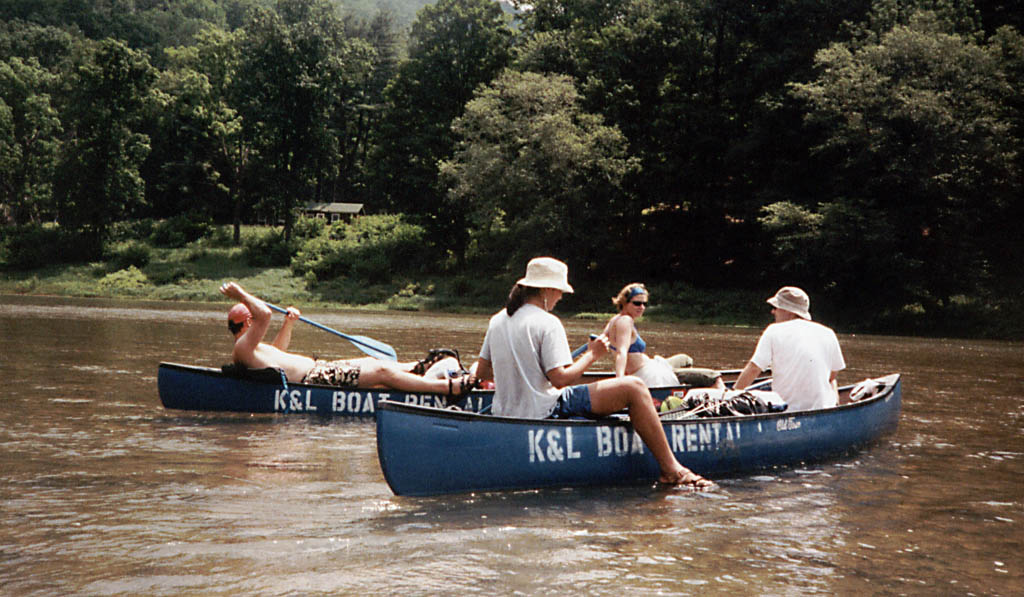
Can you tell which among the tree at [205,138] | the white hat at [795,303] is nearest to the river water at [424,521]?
the white hat at [795,303]

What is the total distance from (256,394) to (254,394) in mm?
25

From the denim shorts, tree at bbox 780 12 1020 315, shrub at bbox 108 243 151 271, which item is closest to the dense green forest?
tree at bbox 780 12 1020 315

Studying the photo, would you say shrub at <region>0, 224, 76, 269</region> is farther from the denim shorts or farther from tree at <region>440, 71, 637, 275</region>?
the denim shorts

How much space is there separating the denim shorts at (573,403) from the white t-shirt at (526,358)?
15 centimetres

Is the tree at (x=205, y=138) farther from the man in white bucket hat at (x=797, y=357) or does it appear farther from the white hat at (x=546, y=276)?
the white hat at (x=546, y=276)

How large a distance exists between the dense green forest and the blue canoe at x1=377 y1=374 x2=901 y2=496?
25965 mm

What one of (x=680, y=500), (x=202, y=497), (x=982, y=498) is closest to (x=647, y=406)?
(x=680, y=500)

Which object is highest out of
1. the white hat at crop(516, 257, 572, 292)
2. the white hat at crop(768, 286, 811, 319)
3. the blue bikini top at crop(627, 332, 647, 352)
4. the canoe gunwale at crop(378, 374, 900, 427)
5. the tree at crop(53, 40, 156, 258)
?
the tree at crop(53, 40, 156, 258)

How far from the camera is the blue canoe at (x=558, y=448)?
21.5 feet

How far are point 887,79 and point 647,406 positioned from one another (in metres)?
28.3

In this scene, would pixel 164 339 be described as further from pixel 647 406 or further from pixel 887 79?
pixel 887 79

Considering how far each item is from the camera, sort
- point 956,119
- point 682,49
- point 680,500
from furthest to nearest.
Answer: point 682,49 < point 956,119 < point 680,500

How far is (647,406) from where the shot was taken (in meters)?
7.12

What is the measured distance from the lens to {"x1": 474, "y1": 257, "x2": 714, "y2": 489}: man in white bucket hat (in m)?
6.65
